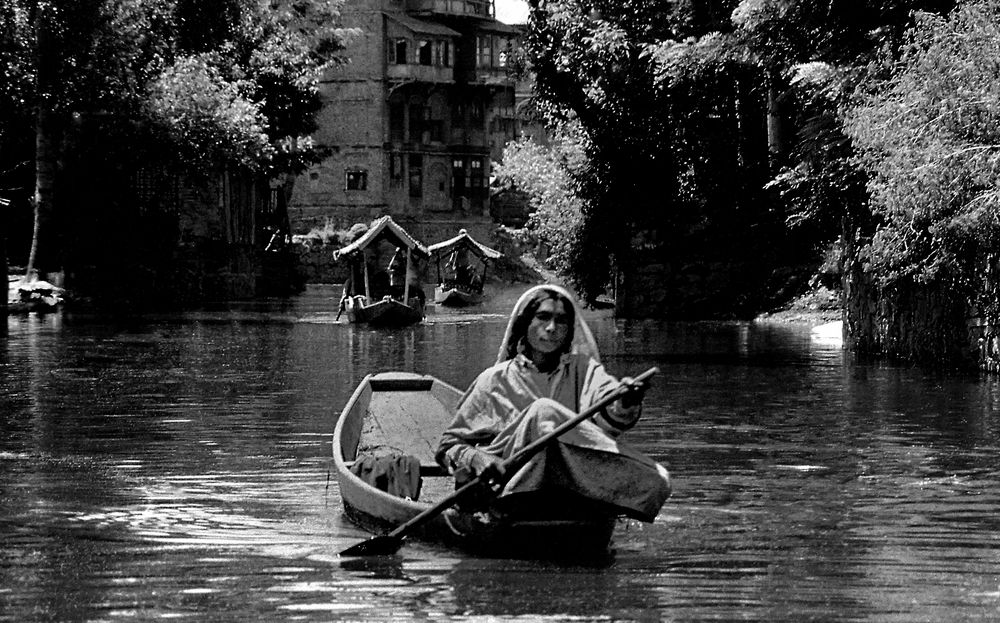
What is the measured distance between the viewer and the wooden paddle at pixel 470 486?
1134 cm

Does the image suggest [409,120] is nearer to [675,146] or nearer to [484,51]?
[484,51]

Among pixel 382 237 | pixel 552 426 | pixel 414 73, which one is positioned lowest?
pixel 552 426

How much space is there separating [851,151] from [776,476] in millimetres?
18630

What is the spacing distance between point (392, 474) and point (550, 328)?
1.87 metres

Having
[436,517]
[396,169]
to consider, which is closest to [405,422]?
[436,517]

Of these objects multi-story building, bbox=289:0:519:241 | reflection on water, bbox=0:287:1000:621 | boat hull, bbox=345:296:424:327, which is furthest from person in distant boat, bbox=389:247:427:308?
multi-story building, bbox=289:0:519:241

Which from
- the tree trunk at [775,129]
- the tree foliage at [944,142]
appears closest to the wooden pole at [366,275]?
the tree trunk at [775,129]

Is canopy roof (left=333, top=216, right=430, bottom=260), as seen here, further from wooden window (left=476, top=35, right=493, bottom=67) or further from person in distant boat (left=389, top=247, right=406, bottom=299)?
wooden window (left=476, top=35, right=493, bottom=67)

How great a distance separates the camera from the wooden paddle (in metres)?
11.3

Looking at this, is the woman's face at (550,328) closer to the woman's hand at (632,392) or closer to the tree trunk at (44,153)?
the woman's hand at (632,392)

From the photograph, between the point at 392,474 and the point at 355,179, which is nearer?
the point at 392,474

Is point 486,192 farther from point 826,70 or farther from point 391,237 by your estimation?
point 826,70

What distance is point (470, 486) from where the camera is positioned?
11.9 m

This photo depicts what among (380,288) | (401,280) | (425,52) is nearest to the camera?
(380,288)
